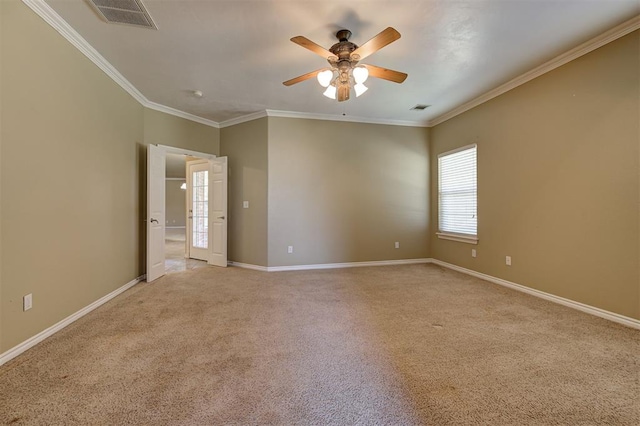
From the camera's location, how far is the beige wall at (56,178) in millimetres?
1946

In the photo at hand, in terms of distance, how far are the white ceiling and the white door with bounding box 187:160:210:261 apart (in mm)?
1923

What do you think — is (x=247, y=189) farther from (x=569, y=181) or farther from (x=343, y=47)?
(x=569, y=181)

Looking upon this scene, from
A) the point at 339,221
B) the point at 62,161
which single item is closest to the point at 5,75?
the point at 62,161

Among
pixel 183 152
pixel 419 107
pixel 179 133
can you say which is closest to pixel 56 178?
pixel 183 152

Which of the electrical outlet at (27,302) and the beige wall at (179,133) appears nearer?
the electrical outlet at (27,302)

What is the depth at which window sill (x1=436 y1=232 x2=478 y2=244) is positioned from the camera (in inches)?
167

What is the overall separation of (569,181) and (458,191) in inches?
67.1

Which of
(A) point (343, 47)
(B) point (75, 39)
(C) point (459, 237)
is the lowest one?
(C) point (459, 237)

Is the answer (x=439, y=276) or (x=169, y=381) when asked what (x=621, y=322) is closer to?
(x=439, y=276)

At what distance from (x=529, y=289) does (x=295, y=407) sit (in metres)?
3.39

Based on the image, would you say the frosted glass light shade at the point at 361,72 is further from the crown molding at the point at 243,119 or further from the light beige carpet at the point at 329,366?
the crown molding at the point at 243,119

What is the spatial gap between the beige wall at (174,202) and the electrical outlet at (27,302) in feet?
38.5

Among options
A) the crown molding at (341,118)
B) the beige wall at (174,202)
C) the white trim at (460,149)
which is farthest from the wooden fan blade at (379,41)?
the beige wall at (174,202)

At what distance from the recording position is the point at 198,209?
5645 millimetres
